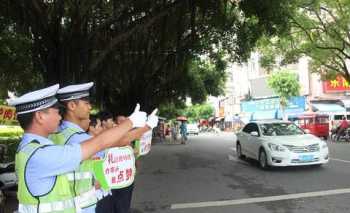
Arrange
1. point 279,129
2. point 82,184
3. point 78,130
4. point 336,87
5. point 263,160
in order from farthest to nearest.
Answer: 1. point 336,87
2. point 279,129
3. point 263,160
4. point 78,130
5. point 82,184

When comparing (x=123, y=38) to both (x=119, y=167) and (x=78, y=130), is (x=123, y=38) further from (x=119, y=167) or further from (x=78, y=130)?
(x=78, y=130)

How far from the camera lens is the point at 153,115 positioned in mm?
4105

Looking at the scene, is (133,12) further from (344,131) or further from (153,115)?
(344,131)

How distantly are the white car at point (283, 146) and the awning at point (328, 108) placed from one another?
36.2 m

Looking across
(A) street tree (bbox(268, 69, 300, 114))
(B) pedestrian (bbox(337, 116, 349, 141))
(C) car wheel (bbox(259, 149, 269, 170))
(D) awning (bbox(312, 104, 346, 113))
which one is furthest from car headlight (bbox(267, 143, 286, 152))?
(A) street tree (bbox(268, 69, 300, 114))

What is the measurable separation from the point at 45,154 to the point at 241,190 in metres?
9.20

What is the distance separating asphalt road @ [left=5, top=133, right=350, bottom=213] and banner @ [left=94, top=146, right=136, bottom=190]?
363cm

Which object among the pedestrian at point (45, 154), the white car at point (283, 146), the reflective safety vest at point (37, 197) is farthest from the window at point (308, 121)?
the reflective safety vest at point (37, 197)

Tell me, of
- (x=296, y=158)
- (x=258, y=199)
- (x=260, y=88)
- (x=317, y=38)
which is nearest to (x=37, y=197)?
(x=258, y=199)

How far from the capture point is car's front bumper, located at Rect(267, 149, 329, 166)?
596 inches

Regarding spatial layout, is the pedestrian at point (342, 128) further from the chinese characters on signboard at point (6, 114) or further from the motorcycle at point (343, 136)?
the chinese characters on signboard at point (6, 114)

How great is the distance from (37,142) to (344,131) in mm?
32080

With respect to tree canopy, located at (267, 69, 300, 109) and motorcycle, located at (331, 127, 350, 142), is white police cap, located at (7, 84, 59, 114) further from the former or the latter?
tree canopy, located at (267, 69, 300, 109)

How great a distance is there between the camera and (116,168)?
5.89 m
